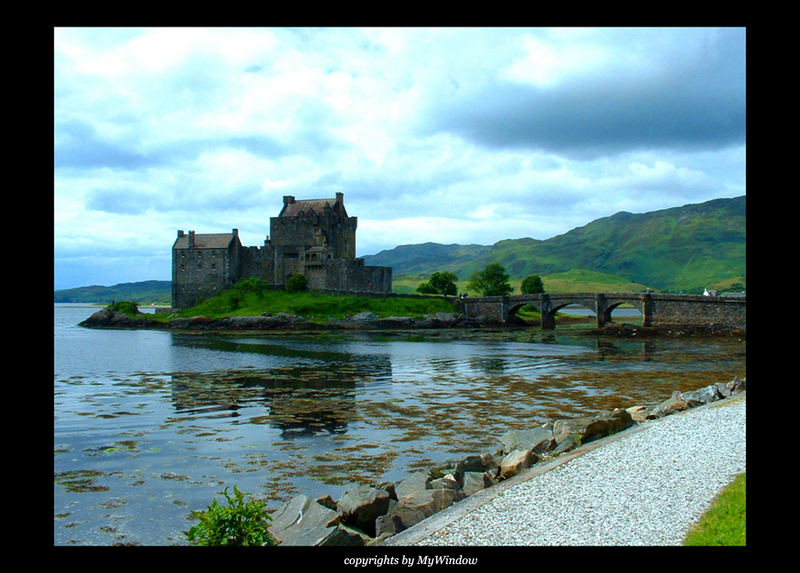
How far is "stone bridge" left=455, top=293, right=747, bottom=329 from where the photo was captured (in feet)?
237

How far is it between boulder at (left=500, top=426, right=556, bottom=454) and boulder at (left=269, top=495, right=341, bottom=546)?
6.46 metres

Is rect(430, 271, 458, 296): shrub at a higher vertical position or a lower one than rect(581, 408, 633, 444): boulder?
higher

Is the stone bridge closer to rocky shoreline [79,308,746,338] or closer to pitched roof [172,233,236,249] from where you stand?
rocky shoreline [79,308,746,338]

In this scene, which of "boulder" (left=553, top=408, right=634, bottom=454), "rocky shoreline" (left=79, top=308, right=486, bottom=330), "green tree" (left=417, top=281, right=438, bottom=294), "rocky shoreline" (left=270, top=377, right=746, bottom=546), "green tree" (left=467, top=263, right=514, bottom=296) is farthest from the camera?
"green tree" (left=417, top=281, right=438, bottom=294)

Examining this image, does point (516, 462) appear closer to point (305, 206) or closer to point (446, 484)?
point (446, 484)

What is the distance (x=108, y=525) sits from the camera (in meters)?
11.5

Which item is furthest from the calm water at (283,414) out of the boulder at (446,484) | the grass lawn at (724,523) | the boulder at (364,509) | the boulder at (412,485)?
the grass lawn at (724,523)

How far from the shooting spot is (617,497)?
32.2 feet

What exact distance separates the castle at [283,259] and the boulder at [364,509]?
88.6 meters

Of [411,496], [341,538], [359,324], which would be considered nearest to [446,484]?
[411,496]

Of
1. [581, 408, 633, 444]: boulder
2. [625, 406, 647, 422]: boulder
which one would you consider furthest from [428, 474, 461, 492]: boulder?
[625, 406, 647, 422]: boulder
